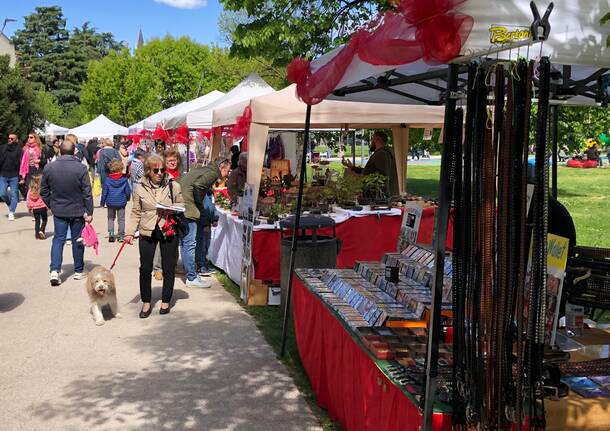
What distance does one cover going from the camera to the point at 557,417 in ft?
9.03

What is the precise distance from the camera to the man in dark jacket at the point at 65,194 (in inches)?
322

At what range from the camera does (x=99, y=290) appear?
21.7 feet

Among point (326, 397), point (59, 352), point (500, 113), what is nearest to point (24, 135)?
point (59, 352)

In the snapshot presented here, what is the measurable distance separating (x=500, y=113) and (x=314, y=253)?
14.1ft

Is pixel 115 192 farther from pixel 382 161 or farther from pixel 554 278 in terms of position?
pixel 554 278

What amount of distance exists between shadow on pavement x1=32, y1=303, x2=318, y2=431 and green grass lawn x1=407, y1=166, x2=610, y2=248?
A: 8.18 metres

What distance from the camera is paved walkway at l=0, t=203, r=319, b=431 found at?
14.7 feet

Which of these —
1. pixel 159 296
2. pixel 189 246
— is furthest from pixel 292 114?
pixel 159 296

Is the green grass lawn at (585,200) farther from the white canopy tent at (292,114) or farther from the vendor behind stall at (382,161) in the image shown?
the white canopy tent at (292,114)

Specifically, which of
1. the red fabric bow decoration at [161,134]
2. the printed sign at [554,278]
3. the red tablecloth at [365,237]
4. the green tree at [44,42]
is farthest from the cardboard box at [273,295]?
the green tree at [44,42]

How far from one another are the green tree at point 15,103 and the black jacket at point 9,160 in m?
13.2

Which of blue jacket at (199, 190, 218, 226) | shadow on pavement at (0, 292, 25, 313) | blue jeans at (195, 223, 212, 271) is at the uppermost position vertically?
blue jacket at (199, 190, 218, 226)

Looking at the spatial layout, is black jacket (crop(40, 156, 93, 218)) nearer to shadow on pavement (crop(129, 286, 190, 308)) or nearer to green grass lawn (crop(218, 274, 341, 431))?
shadow on pavement (crop(129, 286, 190, 308))

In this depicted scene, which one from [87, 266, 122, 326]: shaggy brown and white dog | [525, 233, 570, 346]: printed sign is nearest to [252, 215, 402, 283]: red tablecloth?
[87, 266, 122, 326]: shaggy brown and white dog
